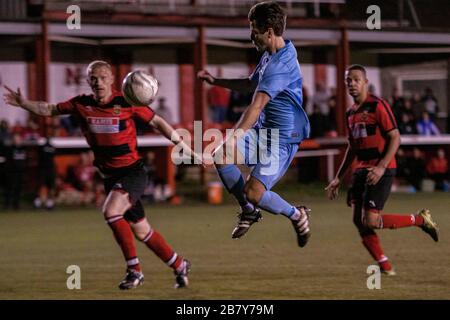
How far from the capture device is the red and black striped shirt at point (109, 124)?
32.1ft

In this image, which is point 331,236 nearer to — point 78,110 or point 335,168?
point 78,110

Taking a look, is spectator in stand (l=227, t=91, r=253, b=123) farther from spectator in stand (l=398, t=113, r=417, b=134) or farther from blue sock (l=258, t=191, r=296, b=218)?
blue sock (l=258, t=191, r=296, b=218)

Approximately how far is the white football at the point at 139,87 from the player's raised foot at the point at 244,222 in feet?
4.76

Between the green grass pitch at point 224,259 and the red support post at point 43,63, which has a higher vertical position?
the red support post at point 43,63

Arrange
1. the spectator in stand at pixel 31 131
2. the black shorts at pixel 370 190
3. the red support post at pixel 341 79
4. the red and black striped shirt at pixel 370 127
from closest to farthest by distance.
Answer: the red and black striped shirt at pixel 370 127
the black shorts at pixel 370 190
the spectator in stand at pixel 31 131
the red support post at pixel 341 79

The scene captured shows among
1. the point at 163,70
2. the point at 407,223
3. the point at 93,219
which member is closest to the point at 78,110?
the point at 407,223

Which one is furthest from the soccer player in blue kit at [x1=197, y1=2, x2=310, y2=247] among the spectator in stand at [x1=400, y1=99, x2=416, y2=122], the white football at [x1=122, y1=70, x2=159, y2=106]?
the spectator in stand at [x1=400, y1=99, x2=416, y2=122]

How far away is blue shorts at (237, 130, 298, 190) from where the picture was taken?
353 inches

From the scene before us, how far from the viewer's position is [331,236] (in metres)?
16.4

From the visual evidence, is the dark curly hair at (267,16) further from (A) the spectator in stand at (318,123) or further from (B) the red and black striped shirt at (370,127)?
(A) the spectator in stand at (318,123)

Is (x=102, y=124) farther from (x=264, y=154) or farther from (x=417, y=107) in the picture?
(x=417, y=107)

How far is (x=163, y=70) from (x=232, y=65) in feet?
7.54

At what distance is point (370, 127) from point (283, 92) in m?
2.41

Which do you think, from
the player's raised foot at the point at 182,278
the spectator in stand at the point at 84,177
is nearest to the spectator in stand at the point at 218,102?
the spectator in stand at the point at 84,177
